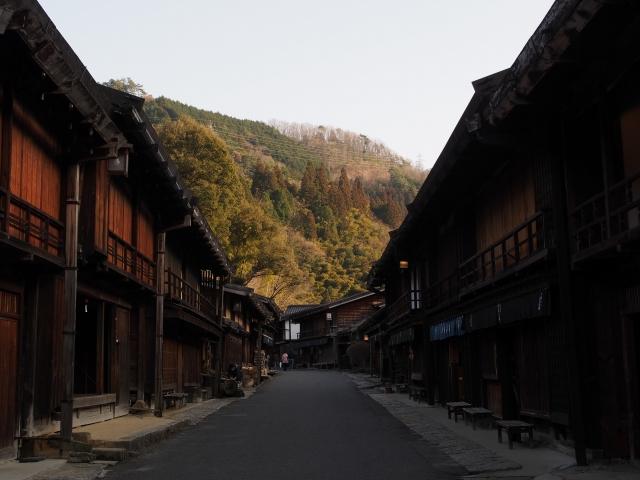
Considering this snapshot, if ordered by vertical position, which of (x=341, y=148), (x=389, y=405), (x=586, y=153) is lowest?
(x=389, y=405)

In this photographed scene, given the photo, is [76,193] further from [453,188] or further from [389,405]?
→ [389,405]

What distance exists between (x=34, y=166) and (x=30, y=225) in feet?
4.39

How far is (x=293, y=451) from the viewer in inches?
547

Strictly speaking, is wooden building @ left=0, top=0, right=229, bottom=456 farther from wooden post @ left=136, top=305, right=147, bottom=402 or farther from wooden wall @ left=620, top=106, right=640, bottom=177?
wooden wall @ left=620, top=106, right=640, bottom=177

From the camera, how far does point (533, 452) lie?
1339 centimetres

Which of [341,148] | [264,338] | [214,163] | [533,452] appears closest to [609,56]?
[533,452]

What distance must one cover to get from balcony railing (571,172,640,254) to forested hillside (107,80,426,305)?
3979 cm

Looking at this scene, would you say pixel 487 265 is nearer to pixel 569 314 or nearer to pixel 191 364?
pixel 569 314

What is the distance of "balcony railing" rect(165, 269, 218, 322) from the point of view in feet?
78.4

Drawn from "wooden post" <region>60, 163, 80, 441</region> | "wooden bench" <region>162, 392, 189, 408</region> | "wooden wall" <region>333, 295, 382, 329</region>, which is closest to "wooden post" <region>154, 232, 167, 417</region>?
"wooden bench" <region>162, 392, 189, 408</region>

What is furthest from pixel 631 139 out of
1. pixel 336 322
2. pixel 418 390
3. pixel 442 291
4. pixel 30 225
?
pixel 336 322

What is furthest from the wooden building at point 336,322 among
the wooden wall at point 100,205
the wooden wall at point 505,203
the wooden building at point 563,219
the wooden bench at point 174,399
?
the wooden wall at point 100,205

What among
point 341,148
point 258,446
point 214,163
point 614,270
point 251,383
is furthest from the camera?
point 341,148

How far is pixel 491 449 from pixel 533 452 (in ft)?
2.62
